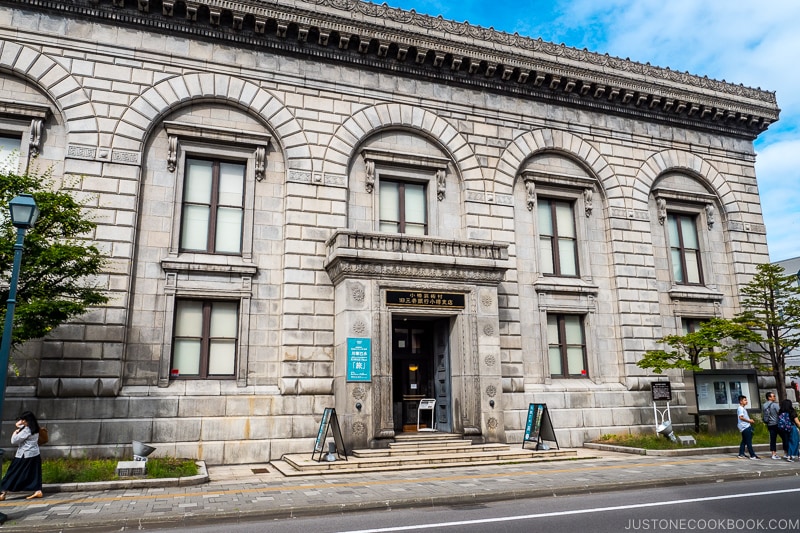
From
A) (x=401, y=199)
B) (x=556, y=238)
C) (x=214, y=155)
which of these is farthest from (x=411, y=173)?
(x=214, y=155)

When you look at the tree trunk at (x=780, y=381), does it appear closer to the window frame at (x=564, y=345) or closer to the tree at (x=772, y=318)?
the tree at (x=772, y=318)

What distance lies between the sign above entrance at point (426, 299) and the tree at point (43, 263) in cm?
818

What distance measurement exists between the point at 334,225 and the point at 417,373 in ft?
19.3

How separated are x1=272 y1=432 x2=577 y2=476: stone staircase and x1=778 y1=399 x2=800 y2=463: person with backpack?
20.7 ft

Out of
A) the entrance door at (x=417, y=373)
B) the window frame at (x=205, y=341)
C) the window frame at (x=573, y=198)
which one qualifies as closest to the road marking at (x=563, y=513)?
the entrance door at (x=417, y=373)

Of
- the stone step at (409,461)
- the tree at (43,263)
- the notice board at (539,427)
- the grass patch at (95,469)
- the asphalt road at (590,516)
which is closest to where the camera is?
the asphalt road at (590,516)

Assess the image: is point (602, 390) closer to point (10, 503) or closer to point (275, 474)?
point (275, 474)

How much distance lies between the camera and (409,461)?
1559 centimetres

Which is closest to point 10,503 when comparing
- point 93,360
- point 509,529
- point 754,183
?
point 93,360

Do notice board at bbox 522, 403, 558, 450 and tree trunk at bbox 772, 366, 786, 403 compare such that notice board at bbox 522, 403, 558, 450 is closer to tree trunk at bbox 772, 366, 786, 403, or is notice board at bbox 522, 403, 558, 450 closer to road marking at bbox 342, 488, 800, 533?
road marking at bbox 342, 488, 800, 533

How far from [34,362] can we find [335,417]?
861cm

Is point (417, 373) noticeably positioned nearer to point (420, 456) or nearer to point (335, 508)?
point (420, 456)

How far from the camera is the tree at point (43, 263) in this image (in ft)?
43.2

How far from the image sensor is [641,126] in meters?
25.3
